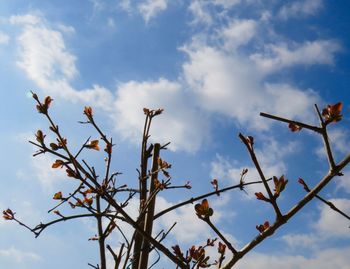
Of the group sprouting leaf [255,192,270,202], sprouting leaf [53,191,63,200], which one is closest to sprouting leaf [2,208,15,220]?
sprouting leaf [53,191,63,200]

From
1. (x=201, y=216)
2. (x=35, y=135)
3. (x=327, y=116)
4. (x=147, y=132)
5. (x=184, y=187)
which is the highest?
(x=147, y=132)

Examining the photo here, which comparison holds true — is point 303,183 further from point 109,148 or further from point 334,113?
point 109,148

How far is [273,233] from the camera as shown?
67.6 inches

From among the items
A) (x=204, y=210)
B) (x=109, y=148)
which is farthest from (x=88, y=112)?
(x=204, y=210)

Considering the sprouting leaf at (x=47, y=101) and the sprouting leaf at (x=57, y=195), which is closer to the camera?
the sprouting leaf at (x=47, y=101)

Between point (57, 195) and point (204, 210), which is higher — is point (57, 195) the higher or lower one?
the higher one

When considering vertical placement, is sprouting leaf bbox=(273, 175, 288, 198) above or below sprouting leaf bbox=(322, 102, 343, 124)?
below

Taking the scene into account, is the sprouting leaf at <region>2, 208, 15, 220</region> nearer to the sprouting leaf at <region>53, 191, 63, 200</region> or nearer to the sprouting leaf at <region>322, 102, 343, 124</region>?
the sprouting leaf at <region>53, 191, 63, 200</region>

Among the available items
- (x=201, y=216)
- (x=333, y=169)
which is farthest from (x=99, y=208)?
(x=333, y=169)

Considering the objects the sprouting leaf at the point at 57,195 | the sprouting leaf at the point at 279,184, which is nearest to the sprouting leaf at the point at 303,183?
the sprouting leaf at the point at 279,184

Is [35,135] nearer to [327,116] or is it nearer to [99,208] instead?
[99,208]

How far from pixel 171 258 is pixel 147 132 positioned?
1606mm

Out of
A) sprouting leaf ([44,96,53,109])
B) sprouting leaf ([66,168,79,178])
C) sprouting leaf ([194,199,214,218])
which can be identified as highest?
sprouting leaf ([44,96,53,109])

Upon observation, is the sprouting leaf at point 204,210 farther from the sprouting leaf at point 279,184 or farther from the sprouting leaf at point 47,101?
the sprouting leaf at point 47,101
